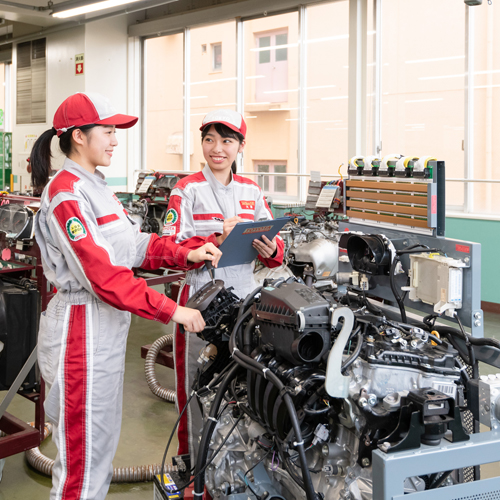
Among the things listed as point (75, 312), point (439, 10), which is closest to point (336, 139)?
point (439, 10)

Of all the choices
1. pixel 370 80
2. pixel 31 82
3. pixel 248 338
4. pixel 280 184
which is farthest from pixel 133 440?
pixel 31 82

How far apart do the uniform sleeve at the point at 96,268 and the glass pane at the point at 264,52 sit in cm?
701

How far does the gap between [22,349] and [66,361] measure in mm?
1041

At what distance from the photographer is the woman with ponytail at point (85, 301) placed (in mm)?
1799

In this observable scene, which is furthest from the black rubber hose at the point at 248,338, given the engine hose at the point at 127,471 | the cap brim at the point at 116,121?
the engine hose at the point at 127,471

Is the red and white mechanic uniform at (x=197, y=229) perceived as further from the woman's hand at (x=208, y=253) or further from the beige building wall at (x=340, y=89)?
the beige building wall at (x=340, y=89)

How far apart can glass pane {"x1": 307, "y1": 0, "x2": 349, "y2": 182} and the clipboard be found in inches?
216

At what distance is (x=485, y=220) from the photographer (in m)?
6.07

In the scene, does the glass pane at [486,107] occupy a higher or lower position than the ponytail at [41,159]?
higher

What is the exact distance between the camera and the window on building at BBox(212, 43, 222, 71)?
8.90m

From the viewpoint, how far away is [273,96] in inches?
329

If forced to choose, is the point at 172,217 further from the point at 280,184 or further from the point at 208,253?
the point at 280,184

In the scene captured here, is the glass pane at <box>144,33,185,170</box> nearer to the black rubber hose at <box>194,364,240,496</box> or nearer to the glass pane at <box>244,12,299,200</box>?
the glass pane at <box>244,12,299,200</box>

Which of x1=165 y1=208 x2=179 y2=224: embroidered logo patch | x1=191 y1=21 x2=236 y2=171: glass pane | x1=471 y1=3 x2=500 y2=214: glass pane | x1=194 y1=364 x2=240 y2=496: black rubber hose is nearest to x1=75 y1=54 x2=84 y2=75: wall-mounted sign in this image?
x1=191 y1=21 x2=236 y2=171: glass pane
